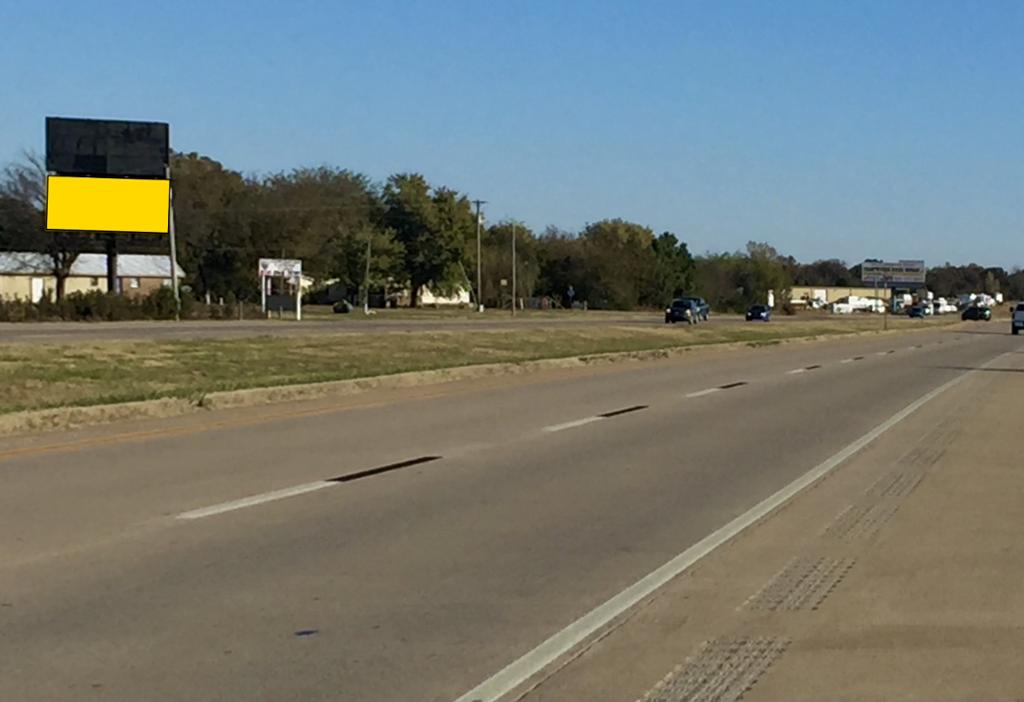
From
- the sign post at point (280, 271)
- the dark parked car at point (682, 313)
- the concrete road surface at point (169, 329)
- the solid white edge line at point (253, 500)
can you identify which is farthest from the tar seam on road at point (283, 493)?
the dark parked car at point (682, 313)

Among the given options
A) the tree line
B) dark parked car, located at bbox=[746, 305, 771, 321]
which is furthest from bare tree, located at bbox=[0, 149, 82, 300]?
dark parked car, located at bbox=[746, 305, 771, 321]

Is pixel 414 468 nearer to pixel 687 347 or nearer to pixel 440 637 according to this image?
pixel 440 637

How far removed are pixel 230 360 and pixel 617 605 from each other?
77.6ft

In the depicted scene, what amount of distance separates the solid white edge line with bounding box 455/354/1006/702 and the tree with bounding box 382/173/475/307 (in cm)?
11145

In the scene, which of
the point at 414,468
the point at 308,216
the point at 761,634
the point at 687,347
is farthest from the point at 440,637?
the point at 308,216

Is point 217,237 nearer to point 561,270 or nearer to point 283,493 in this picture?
point 561,270

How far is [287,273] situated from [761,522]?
240 feet

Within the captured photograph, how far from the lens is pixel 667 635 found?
7.70m

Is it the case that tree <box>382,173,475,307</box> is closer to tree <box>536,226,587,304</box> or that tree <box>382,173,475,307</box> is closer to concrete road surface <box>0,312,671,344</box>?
tree <box>536,226,587,304</box>

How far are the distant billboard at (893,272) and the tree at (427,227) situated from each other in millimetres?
37807

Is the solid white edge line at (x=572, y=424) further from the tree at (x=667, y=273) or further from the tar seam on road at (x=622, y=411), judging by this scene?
the tree at (x=667, y=273)

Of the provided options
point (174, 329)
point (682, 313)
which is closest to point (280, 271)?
point (682, 313)

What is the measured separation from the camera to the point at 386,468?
14.9 metres

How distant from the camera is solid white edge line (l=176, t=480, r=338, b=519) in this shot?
38.2 ft
